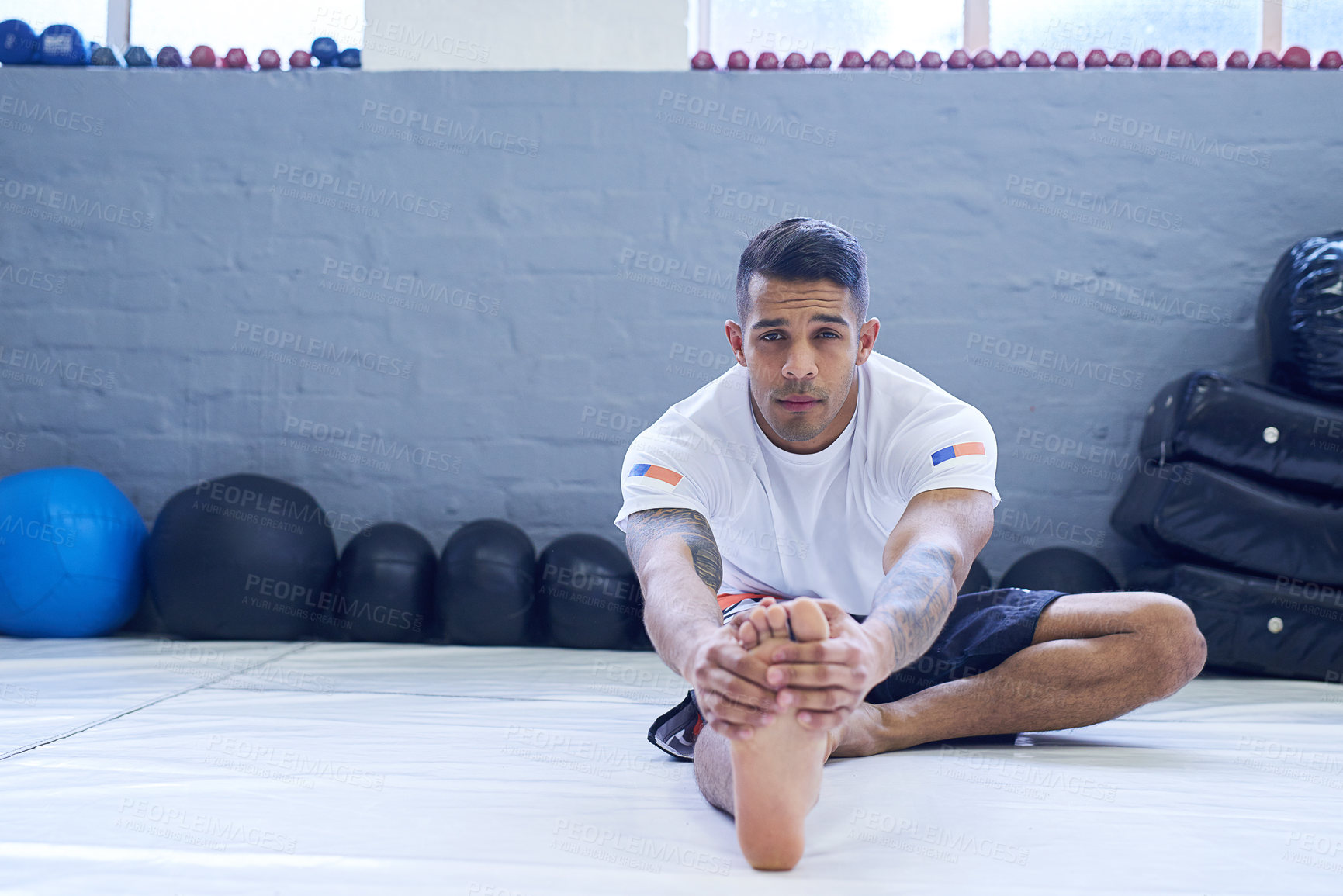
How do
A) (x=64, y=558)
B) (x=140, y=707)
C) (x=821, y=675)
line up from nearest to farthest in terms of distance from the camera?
(x=821, y=675) < (x=140, y=707) < (x=64, y=558)

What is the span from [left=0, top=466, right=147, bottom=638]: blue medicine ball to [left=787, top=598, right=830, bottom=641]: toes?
277cm

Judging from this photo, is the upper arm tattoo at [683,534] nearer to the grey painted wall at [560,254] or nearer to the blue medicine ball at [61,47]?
the grey painted wall at [560,254]

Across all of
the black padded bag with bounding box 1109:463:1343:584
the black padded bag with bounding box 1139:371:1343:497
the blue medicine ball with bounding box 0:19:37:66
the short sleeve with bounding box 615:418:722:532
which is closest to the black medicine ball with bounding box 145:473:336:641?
the short sleeve with bounding box 615:418:722:532

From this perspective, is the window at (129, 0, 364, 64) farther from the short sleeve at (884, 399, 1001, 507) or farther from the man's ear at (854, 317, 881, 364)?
the short sleeve at (884, 399, 1001, 507)

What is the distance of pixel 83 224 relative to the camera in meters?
3.74

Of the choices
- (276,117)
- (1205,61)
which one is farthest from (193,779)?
(1205,61)

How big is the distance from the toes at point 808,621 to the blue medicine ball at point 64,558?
2.77 m

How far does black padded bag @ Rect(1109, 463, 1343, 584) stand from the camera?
2.89 meters

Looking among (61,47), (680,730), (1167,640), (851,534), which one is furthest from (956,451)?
(61,47)

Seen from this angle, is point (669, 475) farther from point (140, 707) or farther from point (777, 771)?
point (140, 707)

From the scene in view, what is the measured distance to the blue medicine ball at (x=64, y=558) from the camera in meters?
3.04

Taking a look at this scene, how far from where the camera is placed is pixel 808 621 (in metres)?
1.19

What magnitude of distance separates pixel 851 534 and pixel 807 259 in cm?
56

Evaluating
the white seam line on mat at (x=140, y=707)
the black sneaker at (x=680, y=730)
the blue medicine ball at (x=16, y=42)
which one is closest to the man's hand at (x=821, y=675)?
the black sneaker at (x=680, y=730)
